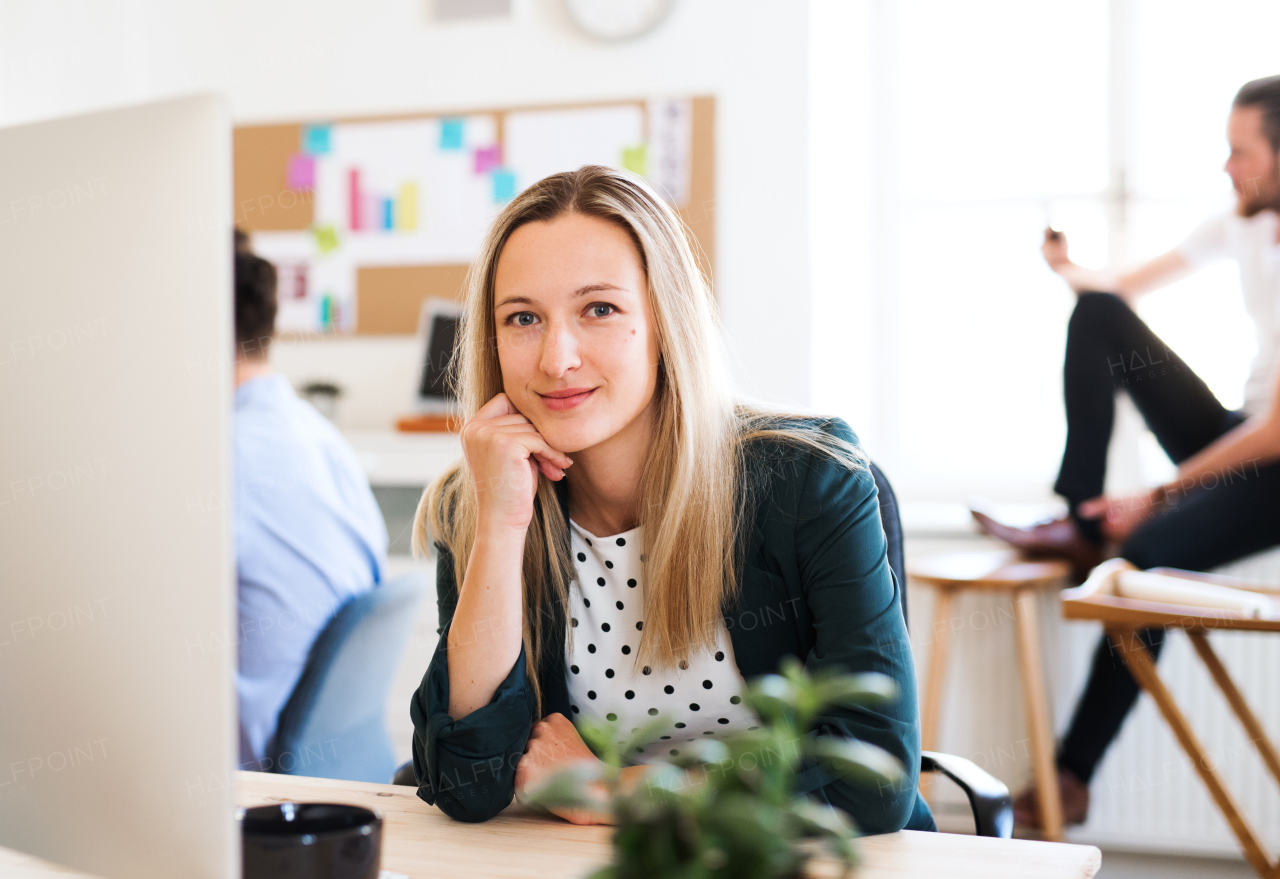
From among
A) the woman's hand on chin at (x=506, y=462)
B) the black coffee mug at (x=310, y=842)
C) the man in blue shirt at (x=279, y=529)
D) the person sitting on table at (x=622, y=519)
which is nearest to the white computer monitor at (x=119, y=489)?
the black coffee mug at (x=310, y=842)

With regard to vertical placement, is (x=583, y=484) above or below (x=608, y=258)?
below

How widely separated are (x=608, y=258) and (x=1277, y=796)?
2.23 m

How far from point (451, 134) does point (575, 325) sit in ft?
6.99

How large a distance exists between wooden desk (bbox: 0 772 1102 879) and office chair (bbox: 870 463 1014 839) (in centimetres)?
30

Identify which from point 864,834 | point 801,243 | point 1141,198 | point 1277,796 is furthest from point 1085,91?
point 864,834

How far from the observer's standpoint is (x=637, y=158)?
294 centimetres

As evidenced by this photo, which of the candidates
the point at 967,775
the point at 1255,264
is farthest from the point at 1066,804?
the point at 967,775

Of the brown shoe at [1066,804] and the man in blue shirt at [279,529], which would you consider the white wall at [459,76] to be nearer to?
the brown shoe at [1066,804]

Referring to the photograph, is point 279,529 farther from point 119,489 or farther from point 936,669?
point 936,669

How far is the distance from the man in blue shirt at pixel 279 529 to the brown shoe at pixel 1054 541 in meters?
1.41

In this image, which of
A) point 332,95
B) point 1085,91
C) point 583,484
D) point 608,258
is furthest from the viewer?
point 332,95

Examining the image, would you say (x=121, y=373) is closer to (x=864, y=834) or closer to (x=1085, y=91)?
(x=864, y=834)

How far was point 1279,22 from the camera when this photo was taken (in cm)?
284

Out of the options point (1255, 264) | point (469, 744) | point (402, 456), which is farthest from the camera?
point (402, 456)
